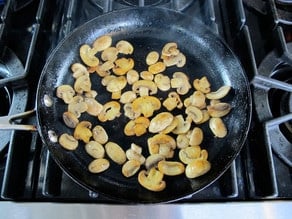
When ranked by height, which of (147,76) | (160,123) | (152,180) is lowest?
(152,180)

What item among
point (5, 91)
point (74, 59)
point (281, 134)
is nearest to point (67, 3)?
point (74, 59)

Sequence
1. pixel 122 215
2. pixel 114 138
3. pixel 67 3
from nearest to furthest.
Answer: pixel 122 215, pixel 114 138, pixel 67 3

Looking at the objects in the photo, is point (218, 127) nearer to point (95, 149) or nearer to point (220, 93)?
point (220, 93)

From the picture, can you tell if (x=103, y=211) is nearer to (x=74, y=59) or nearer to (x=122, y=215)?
(x=122, y=215)

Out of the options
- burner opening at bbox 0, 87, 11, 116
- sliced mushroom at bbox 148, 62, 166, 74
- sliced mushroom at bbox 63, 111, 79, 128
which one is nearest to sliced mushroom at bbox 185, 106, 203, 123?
sliced mushroom at bbox 148, 62, 166, 74

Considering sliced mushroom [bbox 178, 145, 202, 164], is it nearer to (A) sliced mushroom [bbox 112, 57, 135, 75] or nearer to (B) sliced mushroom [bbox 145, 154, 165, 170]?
(B) sliced mushroom [bbox 145, 154, 165, 170]

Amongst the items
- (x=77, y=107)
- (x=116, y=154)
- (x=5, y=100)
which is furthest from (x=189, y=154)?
(x=5, y=100)
